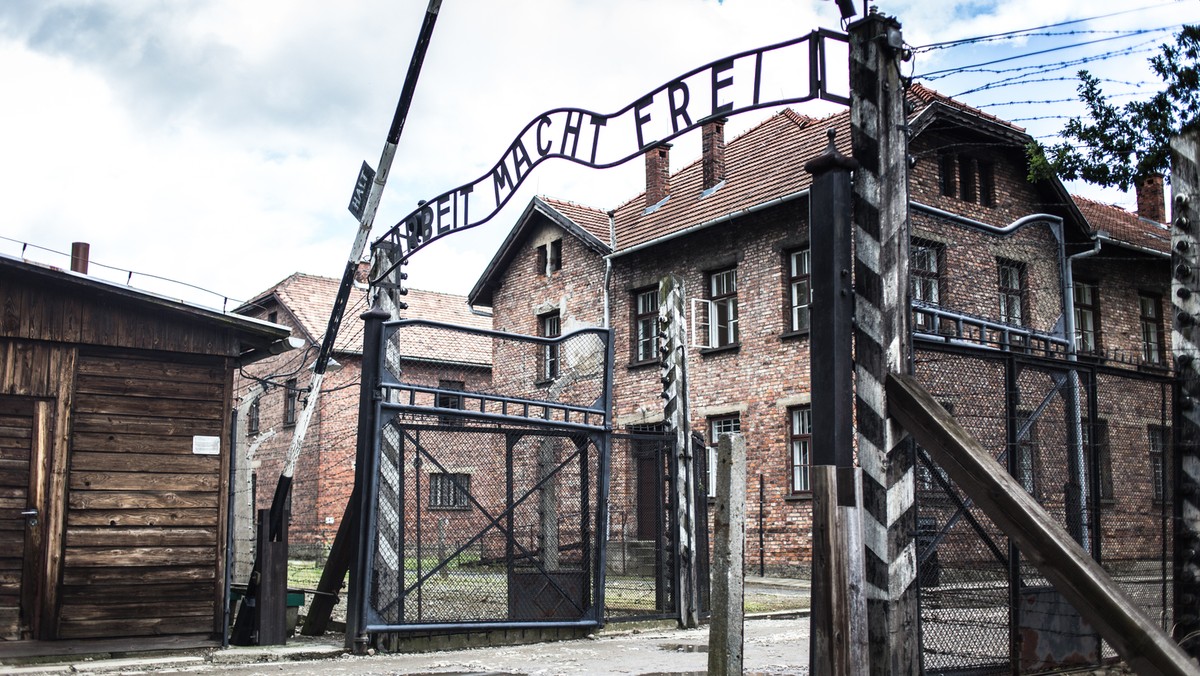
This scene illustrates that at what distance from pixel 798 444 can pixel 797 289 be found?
3.04 m

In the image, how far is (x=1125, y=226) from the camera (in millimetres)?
26828

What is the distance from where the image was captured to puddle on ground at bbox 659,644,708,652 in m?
10.4

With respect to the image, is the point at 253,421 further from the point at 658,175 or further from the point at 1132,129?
the point at 1132,129

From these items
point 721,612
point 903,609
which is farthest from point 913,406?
point 721,612

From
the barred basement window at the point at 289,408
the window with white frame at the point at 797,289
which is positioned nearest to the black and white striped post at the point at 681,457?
the window with white frame at the point at 797,289

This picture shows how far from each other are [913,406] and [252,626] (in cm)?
721

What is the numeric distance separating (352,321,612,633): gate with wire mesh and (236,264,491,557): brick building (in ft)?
61.6

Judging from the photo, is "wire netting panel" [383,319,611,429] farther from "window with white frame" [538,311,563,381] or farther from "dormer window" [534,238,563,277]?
"dormer window" [534,238,563,277]

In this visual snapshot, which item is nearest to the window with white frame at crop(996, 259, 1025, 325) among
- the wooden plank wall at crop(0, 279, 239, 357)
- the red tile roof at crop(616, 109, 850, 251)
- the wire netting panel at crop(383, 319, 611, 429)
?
the wire netting panel at crop(383, 319, 611, 429)

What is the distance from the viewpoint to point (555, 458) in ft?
37.2

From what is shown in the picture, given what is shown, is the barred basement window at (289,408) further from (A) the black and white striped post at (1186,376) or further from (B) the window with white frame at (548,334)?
(A) the black and white striped post at (1186,376)

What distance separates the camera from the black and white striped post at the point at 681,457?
1200 centimetres

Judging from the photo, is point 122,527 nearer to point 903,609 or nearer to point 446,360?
point 903,609

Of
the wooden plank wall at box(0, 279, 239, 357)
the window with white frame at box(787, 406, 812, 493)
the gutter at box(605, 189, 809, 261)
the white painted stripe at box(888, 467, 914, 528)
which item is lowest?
the white painted stripe at box(888, 467, 914, 528)
